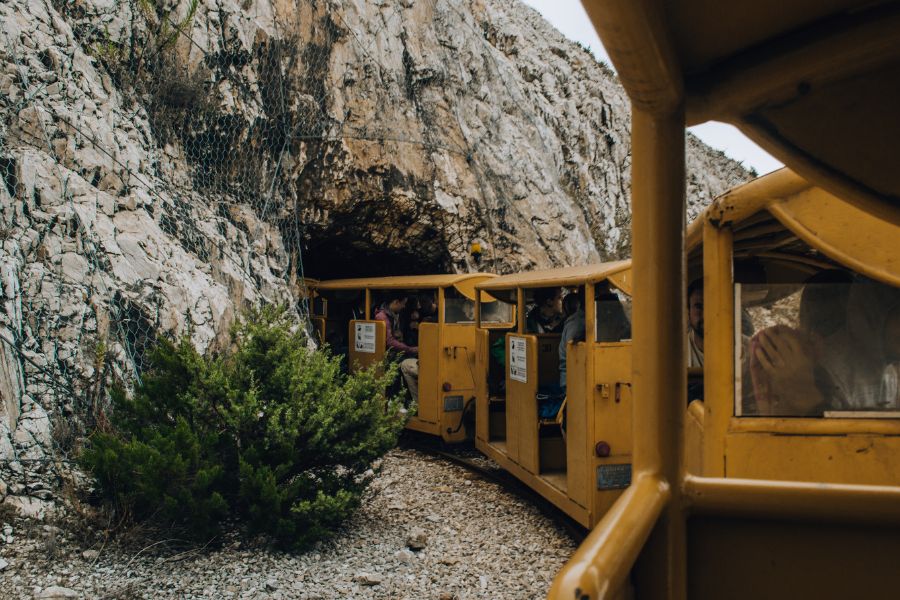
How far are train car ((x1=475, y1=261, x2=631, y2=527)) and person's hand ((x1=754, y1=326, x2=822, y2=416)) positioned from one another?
2386mm

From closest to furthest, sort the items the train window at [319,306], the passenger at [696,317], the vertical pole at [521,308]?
the passenger at [696,317]
the vertical pole at [521,308]
the train window at [319,306]

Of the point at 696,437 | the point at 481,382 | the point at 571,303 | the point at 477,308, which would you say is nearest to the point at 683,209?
the point at 696,437

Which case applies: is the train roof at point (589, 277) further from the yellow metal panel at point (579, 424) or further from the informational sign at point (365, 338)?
the informational sign at point (365, 338)

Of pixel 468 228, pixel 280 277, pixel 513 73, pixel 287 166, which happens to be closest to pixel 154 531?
pixel 280 277

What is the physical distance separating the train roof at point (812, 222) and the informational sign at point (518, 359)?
137 inches

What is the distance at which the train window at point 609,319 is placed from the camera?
591cm

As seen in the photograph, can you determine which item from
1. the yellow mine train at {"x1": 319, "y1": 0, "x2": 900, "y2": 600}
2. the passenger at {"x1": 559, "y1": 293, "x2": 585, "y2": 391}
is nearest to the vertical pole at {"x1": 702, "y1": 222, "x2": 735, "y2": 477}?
the yellow mine train at {"x1": 319, "y1": 0, "x2": 900, "y2": 600}

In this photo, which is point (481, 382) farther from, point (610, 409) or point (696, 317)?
point (696, 317)

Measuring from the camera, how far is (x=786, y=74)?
1492 millimetres

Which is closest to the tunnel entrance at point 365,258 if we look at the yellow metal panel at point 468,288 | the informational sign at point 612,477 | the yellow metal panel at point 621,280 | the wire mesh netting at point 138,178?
the wire mesh netting at point 138,178

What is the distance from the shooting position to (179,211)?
9.20 meters

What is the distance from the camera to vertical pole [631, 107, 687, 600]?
154cm

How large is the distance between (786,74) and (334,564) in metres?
5.03

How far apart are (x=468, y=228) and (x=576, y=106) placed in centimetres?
1230
